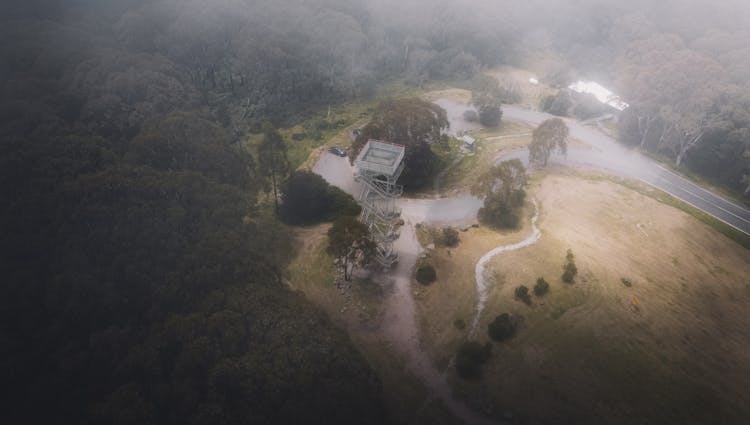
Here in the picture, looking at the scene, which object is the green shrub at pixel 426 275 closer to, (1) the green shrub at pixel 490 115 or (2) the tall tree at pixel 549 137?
(2) the tall tree at pixel 549 137

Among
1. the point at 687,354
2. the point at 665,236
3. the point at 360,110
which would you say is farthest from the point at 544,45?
the point at 687,354

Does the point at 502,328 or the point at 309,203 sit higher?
the point at 309,203

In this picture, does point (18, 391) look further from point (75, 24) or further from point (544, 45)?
point (544, 45)

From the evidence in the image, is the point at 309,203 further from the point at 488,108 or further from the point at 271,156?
the point at 488,108

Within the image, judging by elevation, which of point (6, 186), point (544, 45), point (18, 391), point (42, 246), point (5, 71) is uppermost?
point (544, 45)

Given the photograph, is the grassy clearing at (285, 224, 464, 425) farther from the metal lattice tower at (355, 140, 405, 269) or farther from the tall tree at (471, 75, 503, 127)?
the tall tree at (471, 75, 503, 127)

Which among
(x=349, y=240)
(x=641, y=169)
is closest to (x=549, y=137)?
(x=641, y=169)

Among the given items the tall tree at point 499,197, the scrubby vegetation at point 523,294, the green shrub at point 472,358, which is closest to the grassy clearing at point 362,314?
the green shrub at point 472,358

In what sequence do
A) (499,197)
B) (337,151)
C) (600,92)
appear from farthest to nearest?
(600,92)
(337,151)
(499,197)
